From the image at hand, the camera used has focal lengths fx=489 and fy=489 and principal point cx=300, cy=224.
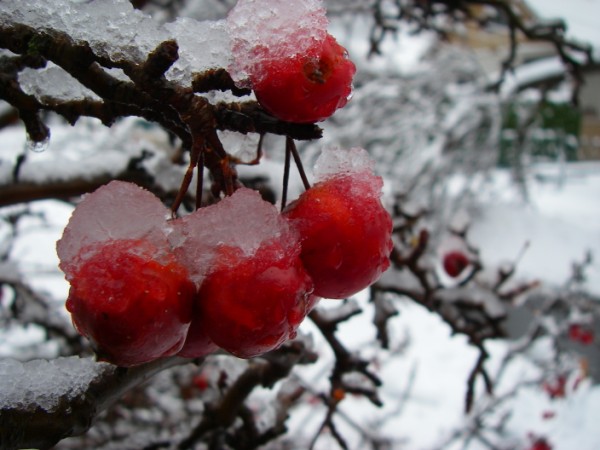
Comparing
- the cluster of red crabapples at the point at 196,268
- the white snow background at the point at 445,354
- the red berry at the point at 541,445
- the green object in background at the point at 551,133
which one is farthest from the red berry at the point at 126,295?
the green object in background at the point at 551,133

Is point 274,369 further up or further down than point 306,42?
further down

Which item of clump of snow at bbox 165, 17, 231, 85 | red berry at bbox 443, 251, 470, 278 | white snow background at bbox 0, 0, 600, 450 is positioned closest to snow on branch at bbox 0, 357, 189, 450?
clump of snow at bbox 165, 17, 231, 85

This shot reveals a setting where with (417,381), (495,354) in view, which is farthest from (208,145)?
(495,354)

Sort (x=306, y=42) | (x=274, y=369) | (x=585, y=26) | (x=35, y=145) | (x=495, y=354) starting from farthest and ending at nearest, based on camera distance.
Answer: (x=585, y=26), (x=495, y=354), (x=274, y=369), (x=35, y=145), (x=306, y=42)

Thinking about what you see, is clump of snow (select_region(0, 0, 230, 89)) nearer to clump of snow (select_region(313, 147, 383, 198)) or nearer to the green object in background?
clump of snow (select_region(313, 147, 383, 198))

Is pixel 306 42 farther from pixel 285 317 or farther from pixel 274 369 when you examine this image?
pixel 274 369

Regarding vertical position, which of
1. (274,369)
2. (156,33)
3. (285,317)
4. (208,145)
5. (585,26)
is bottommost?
(585,26)

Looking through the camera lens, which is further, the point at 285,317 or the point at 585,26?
the point at 585,26
